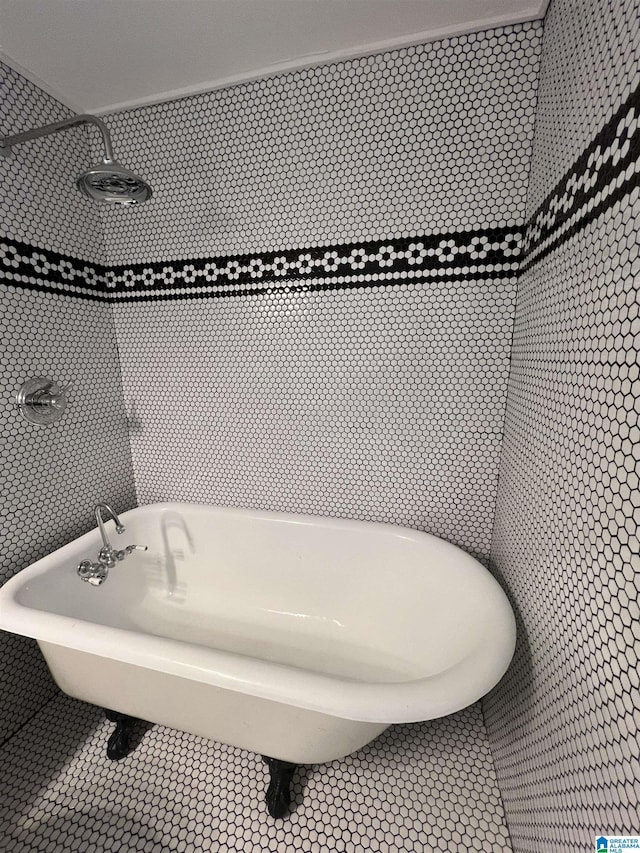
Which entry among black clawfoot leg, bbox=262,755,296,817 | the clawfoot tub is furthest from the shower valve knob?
black clawfoot leg, bbox=262,755,296,817

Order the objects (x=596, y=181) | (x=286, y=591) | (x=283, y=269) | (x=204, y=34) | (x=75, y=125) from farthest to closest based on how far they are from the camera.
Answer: (x=286, y=591) < (x=283, y=269) < (x=204, y=34) < (x=75, y=125) < (x=596, y=181)

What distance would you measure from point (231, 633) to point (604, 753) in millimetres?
1256

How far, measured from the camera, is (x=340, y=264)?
1.34 m

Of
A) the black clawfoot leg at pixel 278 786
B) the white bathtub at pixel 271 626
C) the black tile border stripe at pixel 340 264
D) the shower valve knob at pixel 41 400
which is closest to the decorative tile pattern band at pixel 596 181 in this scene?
the black tile border stripe at pixel 340 264

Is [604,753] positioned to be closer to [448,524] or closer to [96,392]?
[448,524]

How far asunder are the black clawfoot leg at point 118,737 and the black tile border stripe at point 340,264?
150cm

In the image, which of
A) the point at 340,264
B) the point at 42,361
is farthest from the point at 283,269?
the point at 42,361

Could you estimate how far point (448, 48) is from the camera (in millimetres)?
1116

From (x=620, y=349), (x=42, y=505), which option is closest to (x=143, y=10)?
(x=620, y=349)

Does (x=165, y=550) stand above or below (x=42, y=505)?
below

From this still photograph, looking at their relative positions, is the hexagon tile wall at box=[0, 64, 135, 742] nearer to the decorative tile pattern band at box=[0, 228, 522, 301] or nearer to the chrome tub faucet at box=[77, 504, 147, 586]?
the decorative tile pattern band at box=[0, 228, 522, 301]

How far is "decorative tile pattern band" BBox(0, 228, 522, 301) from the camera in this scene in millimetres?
1217

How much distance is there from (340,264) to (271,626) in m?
1.47

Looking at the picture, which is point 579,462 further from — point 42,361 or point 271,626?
point 42,361
